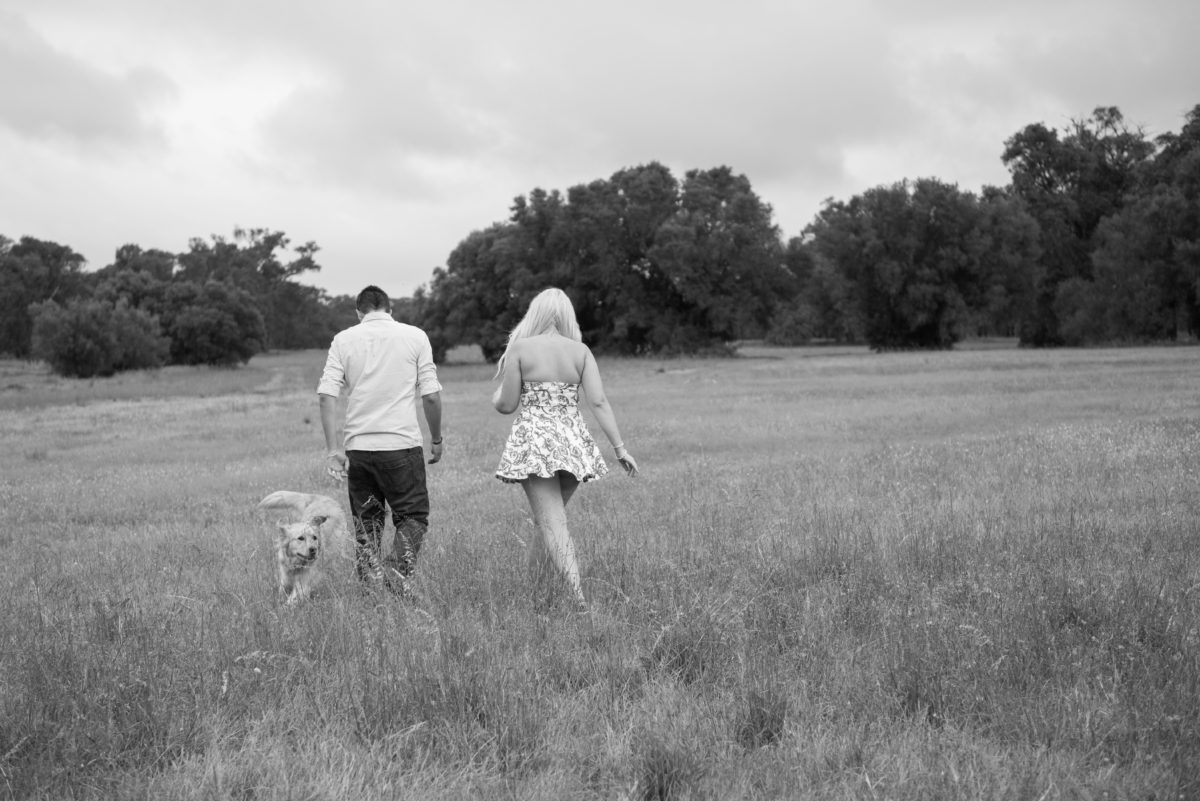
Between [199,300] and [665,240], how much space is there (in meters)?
52.8

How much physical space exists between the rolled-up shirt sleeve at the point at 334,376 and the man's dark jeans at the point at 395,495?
532mm

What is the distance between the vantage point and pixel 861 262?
76375mm

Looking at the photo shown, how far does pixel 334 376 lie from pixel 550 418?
72.9 inches

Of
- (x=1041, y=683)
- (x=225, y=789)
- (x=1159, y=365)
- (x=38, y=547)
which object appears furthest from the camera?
(x=1159, y=365)

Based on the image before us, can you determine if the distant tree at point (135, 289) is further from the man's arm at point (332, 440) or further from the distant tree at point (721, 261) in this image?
the man's arm at point (332, 440)

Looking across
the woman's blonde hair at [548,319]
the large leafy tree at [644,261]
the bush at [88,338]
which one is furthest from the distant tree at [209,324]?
the woman's blonde hair at [548,319]

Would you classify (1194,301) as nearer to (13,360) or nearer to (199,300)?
(199,300)

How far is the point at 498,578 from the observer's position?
7.11 metres

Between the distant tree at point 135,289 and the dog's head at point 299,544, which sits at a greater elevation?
the distant tree at point 135,289

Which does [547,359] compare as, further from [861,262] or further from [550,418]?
[861,262]

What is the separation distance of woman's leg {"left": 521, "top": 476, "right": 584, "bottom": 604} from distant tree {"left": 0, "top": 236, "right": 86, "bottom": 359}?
372 ft

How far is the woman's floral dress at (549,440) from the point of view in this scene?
7234mm

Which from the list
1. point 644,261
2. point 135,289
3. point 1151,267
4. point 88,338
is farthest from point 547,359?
point 135,289

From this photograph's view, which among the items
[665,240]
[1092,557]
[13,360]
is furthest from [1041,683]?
[13,360]
